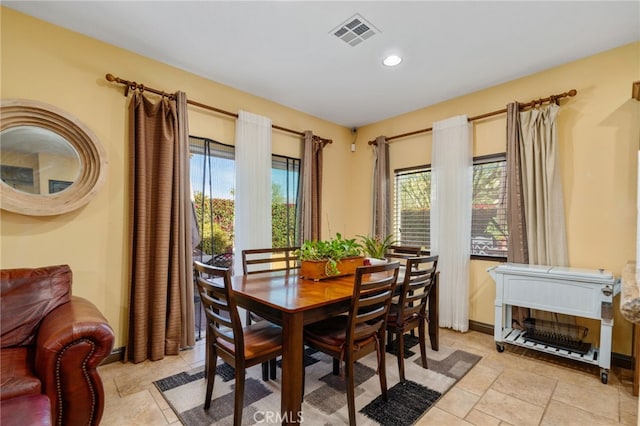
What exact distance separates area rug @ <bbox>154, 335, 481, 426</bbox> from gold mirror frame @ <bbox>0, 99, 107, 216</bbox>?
1.56 metres

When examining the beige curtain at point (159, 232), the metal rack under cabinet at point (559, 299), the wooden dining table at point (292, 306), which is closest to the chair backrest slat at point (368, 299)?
the wooden dining table at point (292, 306)

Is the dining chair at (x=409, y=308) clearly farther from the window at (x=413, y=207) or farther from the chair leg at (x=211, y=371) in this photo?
the window at (x=413, y=207)

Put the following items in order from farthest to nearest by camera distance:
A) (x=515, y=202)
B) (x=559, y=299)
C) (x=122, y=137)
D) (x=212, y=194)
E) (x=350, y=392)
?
(x=212, y=194) < (x=515, y=202) < (x=122, y=137) < (x=559, y=299) < (x=350, y=392)

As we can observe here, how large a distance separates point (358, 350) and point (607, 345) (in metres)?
2.01

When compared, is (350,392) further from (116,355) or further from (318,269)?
(116,355)

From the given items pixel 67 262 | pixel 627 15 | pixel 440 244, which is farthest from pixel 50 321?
pixel 627 15

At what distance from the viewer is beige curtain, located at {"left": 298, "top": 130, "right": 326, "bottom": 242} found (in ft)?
13.2

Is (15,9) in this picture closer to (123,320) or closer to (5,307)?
(5,307)

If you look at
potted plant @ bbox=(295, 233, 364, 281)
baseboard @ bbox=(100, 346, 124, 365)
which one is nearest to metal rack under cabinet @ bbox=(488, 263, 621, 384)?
potted plant @ bbox=(295, 233, 364, 281)

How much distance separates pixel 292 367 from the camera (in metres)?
1.58

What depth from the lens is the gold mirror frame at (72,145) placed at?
2.10m

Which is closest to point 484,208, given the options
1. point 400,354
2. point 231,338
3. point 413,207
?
point 413,207

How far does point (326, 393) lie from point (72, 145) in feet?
8.98

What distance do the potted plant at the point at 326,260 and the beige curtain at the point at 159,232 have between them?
3.99ft
